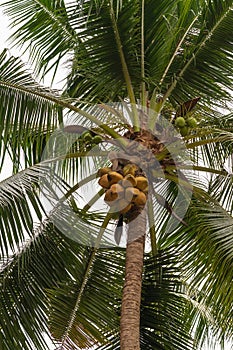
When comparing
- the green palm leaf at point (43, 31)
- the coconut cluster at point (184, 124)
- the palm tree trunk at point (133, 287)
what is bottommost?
the palm tree trunk at point (133, 287)

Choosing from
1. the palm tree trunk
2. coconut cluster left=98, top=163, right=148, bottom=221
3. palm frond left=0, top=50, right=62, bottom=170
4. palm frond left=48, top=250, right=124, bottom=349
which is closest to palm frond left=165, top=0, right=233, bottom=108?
palm frond left=0, top=50, right=62, bottom=170

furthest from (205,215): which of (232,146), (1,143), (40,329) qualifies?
(1,143)

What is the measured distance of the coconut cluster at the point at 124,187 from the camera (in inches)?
217

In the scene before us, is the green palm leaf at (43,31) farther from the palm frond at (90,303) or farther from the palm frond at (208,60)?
the palm frond at (90,303)

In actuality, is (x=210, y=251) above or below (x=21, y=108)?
below

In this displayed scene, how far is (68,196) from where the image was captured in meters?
6.61

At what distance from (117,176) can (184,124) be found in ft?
2.61

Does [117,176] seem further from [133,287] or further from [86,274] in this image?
[86,274]

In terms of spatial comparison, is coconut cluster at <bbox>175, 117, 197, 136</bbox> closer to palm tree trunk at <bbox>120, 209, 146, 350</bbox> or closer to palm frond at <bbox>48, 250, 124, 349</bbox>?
palm tree trunk at <bbox>120, 209, 146, 350</bbox>

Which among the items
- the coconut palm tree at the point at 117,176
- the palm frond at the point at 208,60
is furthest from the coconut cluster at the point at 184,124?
the palm frond at the point at 208,60

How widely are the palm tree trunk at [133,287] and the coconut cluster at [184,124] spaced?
2.36ft

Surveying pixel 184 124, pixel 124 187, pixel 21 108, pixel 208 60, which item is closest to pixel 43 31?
pixel 21 108

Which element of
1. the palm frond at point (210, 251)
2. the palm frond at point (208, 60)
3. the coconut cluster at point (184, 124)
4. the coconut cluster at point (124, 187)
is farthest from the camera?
the palm frond at point (208, 60)

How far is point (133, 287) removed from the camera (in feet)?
18.3
